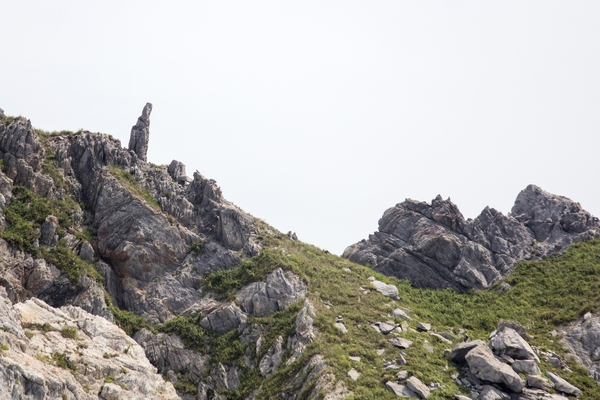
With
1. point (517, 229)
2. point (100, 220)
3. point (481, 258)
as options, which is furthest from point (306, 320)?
point (517, 229)

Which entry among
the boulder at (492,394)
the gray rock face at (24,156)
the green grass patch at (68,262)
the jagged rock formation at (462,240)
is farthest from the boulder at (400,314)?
the gray rock face at (24,156)

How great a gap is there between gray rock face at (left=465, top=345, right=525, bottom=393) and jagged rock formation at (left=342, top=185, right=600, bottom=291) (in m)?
21.9

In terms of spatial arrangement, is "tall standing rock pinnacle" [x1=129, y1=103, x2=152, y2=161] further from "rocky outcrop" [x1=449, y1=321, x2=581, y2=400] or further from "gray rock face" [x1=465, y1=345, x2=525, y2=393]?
"gray rock face" [x1=465, y1=345, x2=525, y2=393]

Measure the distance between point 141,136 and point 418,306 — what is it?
36.5m

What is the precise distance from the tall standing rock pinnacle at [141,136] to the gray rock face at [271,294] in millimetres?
22266

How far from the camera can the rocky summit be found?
3159 centimetres

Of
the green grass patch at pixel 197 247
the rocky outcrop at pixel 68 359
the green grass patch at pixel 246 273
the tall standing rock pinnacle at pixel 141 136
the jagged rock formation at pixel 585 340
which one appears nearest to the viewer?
the rocky outcrop at pixel 68 359

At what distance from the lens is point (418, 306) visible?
162 ft

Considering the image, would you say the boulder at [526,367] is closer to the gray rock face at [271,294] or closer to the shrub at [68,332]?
the gray rock face at [271,294]

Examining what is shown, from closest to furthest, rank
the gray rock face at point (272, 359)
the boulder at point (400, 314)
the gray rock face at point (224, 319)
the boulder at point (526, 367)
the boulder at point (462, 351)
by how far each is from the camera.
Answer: the boulder at point (526, 367) → the boulder at point (462, 351) → the gray rock face at point (272, 359) → the gray rock face at point (224, 319) → the boulder at point (400, 314)

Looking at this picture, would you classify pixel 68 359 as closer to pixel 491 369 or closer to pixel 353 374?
pixel 353 374

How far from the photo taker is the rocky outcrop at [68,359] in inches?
835

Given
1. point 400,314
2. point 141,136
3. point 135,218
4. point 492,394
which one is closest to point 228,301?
point 135,218

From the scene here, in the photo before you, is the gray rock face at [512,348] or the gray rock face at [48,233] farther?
the gray rock face at [48,233]
